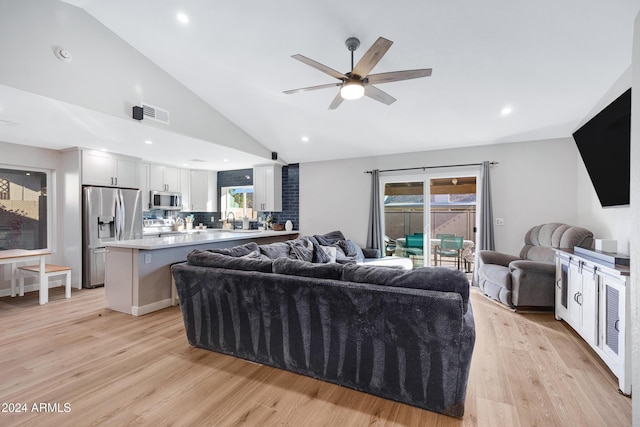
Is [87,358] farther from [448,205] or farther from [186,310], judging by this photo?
[448,205]

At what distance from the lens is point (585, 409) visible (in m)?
1.96

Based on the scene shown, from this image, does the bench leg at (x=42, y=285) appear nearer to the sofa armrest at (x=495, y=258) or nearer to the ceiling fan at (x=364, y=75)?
the ceiling fan at (x=364, y=75)

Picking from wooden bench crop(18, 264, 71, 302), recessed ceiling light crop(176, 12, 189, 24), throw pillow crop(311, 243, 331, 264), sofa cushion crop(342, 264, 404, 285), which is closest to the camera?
sofa cushion crop(342, 264, 404, 285)

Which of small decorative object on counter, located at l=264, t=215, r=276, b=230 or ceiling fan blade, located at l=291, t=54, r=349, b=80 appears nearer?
ceiling fan blade, located at l=291, t=54, r=349, b=80

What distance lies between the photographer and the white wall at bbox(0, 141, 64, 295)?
459cm

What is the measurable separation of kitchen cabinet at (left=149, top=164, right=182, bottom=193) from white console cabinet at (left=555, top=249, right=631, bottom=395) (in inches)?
275

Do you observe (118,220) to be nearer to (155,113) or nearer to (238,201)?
(155,113)

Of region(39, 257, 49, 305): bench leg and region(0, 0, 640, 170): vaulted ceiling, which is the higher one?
region(0, 0, 640, 170): vaulted ceiling

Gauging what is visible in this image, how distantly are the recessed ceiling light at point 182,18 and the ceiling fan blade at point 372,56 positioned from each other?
1.92 meters

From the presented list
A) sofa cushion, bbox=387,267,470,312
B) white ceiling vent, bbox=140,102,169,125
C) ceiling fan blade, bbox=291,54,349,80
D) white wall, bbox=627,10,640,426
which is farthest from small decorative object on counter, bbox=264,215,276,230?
white wall, bbox=627,10,640,426

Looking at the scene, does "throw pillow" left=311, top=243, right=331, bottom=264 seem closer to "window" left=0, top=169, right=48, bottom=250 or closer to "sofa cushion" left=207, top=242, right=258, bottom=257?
"sofa cushion" left=207, top=242, right=258, bottom=257

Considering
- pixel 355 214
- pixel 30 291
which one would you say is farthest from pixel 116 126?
pixel 355 214

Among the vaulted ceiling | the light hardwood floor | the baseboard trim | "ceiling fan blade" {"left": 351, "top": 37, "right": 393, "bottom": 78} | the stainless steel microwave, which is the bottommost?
the light hardwood floor

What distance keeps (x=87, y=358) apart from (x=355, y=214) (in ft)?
15.3
